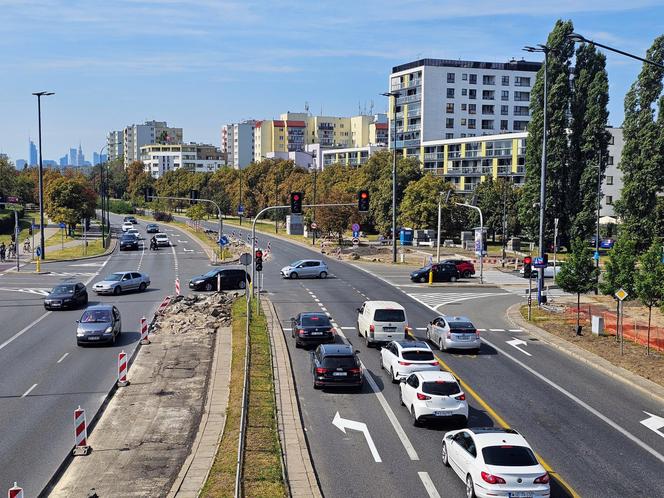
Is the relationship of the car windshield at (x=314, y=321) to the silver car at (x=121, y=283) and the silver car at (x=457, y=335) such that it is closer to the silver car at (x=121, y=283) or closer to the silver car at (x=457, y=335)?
the silver car at (x=457, y=335)

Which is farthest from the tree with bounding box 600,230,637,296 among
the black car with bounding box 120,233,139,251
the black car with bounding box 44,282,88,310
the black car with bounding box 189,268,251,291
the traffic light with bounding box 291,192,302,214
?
the black car with bounding box 120,233,139,251

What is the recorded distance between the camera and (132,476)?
15438 millimetres

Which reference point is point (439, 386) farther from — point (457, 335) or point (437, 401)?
point (457, 335)

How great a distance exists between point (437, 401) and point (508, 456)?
462 cm

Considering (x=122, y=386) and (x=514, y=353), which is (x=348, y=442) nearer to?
(x=122, y=386)

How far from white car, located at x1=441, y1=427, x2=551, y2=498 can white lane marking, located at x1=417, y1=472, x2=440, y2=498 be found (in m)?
0.61

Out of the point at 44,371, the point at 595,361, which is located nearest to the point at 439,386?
the point at 595,361

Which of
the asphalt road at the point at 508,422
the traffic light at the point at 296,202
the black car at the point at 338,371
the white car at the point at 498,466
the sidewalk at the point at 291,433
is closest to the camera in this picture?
the white car at the point at 498,466

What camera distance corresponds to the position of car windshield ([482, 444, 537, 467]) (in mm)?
14320

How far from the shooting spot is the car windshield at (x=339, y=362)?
22.4 metres

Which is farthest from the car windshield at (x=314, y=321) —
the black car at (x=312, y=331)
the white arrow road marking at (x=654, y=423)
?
the white arrow road marking at (x=654, y=423)

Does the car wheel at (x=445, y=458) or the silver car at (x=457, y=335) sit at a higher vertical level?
the silver car at (x=457, y=335)

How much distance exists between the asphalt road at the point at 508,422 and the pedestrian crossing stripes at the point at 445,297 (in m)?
7.90

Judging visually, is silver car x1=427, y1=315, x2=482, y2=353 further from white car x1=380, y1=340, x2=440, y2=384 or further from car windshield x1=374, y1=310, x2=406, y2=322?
white car x1=380, y1=340, x2=440, y2=384
